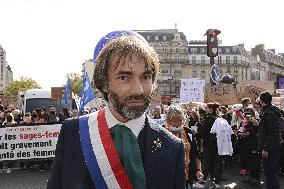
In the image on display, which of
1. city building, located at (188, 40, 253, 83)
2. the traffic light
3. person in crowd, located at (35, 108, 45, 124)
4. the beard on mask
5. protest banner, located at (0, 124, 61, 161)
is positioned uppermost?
city building, located at (188, 40, 253, 83)

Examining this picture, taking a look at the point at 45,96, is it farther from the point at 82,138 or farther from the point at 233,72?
the point at 233,72

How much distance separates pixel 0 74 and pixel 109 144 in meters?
147

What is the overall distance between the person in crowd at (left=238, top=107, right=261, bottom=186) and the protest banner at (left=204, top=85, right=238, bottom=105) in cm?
412

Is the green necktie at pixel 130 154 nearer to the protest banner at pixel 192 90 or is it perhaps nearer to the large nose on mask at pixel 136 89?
the large nose on mask at pixel 136 89

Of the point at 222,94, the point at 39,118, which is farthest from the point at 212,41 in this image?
the point at 39,118

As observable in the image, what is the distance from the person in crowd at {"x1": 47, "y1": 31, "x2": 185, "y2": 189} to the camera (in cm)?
169

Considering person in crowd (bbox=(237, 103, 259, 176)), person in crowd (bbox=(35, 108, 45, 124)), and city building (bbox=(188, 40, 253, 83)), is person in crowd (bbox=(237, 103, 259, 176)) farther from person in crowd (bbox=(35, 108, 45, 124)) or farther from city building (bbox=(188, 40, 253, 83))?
city building (bbox=(188, 40, 253, 83))

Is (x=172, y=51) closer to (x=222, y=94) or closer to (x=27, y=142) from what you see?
(x=222, y=94)

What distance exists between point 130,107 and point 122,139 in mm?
136

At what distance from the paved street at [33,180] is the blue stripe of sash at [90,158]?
8604mm

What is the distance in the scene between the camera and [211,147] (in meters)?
10.2

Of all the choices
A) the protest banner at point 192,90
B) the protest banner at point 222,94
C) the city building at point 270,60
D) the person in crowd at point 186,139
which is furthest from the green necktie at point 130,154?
the city building at point 270,60

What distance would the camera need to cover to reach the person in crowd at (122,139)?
5.55ft

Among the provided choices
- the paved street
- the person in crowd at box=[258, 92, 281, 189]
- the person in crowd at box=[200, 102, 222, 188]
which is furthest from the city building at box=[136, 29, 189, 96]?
the person in crowd at box=[258, 92, 281, 189]
